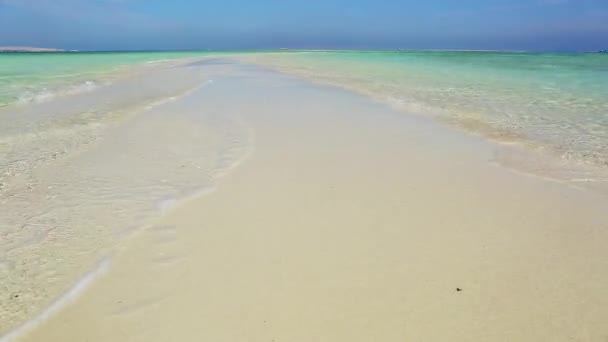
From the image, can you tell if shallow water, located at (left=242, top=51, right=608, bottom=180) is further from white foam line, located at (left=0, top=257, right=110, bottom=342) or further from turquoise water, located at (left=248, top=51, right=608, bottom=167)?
white foam line, located at (left=0, top=257, right=110, bottom=342)

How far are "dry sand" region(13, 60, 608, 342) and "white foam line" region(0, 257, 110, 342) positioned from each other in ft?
0.20

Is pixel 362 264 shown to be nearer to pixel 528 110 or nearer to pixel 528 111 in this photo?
pixel 528 111

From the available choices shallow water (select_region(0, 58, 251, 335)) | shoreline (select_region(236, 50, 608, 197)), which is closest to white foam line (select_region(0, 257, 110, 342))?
shallow water (select_region(0, 58, 251, 335))

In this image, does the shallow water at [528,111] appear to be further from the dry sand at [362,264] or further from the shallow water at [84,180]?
the shallow water at [84,180]

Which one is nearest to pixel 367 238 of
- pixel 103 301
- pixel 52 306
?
pixel 103 301

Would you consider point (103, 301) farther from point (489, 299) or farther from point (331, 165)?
point (331, 165)

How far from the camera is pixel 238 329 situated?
2.04 meters

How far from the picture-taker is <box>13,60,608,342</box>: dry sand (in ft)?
6.71

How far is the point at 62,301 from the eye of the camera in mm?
2238

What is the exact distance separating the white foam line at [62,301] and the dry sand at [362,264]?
0.20ft

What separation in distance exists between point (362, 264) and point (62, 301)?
171cm

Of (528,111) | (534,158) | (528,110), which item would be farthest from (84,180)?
(528,110)

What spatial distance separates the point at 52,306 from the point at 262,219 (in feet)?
4.89

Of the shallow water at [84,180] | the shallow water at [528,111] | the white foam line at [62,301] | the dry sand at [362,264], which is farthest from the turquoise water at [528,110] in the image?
the white foam line at [62,301]
